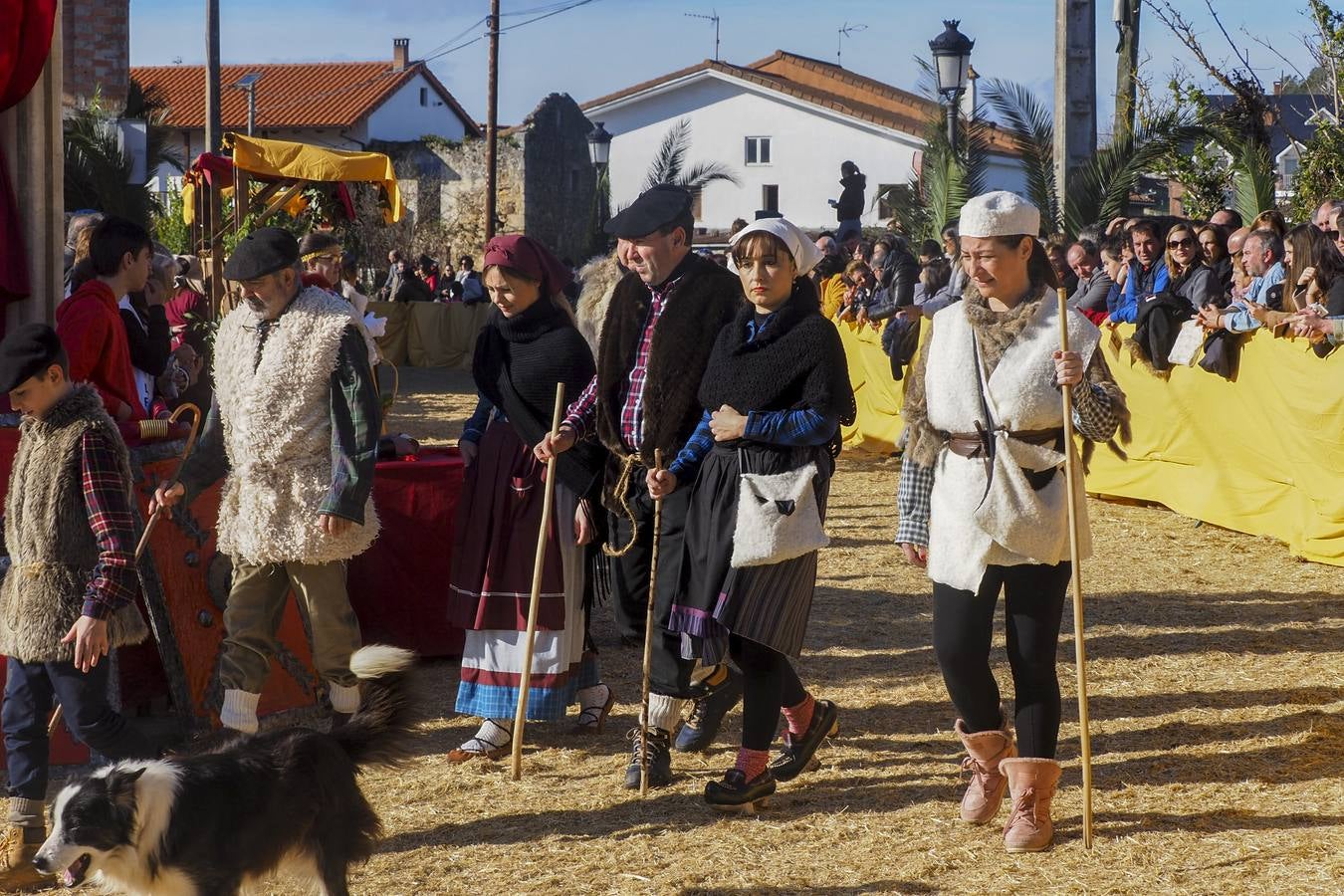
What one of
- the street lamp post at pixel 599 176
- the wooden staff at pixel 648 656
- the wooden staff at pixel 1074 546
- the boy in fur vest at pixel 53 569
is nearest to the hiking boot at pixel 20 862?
the boy in fur vest at pixel 53 569

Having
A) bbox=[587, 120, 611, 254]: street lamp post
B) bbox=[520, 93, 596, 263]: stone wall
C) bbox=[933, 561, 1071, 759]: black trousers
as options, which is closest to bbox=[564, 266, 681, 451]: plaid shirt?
bbox=[933, 561, 1071, 759]: black trousers

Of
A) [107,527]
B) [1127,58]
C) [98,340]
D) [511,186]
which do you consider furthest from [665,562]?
[511,186]

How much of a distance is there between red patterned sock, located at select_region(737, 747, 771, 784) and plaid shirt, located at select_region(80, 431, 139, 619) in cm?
190

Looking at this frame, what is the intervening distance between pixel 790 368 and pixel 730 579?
2.19 feet

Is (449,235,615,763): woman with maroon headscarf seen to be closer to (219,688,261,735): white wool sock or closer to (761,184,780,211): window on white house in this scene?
(219,688,261,735): white wool sock

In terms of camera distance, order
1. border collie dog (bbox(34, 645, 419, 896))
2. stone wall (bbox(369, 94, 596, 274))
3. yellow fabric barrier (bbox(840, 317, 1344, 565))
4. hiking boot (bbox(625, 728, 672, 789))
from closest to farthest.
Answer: border collie dog (bbox(34, 645, 419, 896))
hiking boot (bbox(625, 728, 672, 789))
yellow fabric barrier (bbox(840, 317, 1344, 565))
stone wall (bbox(369, 94, 596, 274))

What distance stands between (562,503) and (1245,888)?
103 inches

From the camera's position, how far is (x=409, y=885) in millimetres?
4301

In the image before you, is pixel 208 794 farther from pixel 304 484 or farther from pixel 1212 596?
pixel 1212 596

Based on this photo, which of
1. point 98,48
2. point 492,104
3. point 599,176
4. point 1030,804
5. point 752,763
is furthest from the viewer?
point 599,176

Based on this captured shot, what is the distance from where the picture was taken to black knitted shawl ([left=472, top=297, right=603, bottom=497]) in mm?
5508

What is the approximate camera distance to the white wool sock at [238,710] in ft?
16.8

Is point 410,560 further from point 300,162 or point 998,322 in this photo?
point 300,162

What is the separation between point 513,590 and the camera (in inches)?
219
